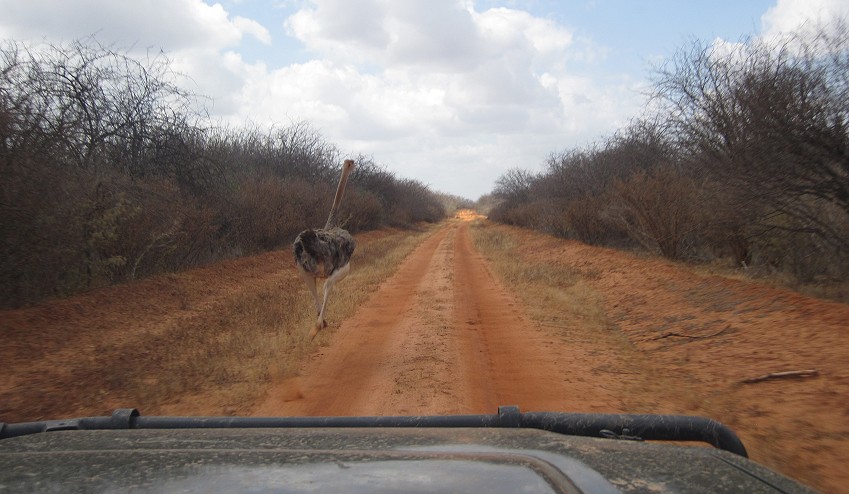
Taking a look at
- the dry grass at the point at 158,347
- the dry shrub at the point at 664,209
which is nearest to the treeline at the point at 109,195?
the dry grass at the point at 158,347

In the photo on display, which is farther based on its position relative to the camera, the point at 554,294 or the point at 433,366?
the point at 554,294

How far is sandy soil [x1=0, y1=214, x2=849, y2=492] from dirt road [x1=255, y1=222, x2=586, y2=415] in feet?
0.10

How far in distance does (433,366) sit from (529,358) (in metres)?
1.30

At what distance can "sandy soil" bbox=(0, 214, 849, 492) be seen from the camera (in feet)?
18.6

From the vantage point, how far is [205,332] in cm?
916

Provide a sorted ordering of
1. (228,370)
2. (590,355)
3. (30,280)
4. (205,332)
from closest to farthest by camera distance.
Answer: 1. (228,370)
2. (590,355)
3. (205,332)
4. (30,280)

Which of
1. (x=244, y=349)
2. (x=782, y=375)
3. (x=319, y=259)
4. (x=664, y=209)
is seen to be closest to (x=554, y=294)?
(x=664, y=209)

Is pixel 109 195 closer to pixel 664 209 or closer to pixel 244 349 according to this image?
pixel 244 349

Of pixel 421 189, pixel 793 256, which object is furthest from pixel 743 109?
pixel 421 189

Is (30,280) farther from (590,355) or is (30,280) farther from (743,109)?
(743,109)

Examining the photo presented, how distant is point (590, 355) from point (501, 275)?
27.6 ft

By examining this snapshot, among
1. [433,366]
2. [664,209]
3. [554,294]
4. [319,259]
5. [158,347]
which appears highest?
[664,209]

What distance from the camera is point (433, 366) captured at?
7371 mm

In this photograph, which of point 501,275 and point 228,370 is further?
point 501,275
